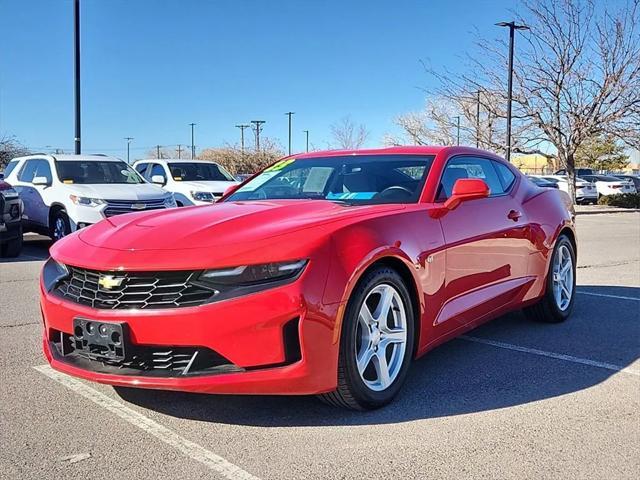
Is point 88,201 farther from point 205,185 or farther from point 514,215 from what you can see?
point 514,215

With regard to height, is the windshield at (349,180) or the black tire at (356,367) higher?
the windshield at (349,180)

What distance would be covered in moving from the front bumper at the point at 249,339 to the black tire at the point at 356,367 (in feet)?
0.36

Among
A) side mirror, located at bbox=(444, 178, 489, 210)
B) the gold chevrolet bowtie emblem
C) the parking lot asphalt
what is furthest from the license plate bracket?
side mirror, located at bbox=(444, 178, 489, 210)

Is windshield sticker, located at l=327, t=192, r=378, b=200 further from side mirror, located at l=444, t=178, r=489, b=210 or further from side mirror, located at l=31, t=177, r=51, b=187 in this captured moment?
side mirror, located at l=31, t=177, r=51, b=187

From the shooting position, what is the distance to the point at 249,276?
317 cm

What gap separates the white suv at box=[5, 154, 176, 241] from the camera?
35.7ft

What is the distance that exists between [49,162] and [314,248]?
33.3 feet

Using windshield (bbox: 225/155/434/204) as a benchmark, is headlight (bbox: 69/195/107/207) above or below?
below

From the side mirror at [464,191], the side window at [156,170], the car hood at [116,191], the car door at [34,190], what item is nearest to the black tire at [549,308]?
the side mirror at [464,191]

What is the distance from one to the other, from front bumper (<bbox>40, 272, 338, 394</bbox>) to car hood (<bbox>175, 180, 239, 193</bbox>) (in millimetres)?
11245

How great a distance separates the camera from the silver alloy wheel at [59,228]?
11.2m

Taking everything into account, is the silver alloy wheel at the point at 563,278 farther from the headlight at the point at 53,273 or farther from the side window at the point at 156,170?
the side window at the point at 156,170

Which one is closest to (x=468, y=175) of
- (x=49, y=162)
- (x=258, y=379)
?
(x=258, y=379)

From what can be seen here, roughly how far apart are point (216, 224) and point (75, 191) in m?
8.21
